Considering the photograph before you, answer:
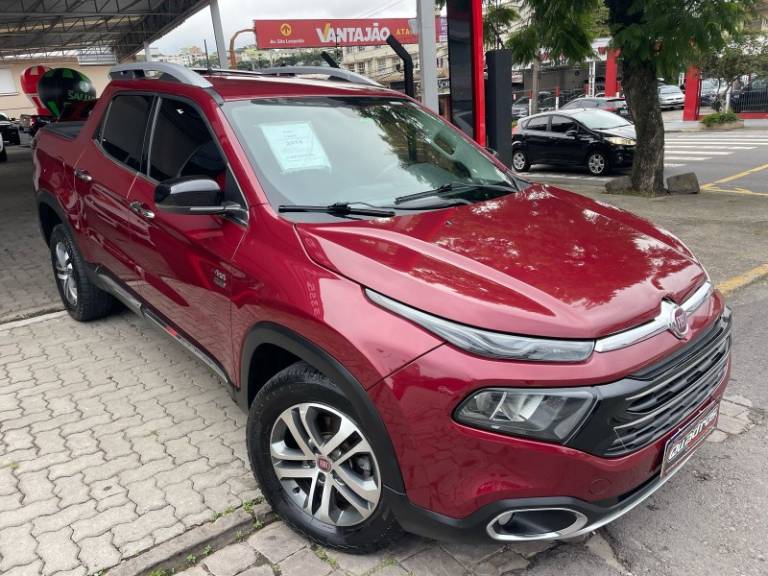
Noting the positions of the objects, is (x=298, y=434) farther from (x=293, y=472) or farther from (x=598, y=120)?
(x=598, y=120)

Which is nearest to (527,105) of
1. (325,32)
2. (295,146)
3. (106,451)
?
(325,32)

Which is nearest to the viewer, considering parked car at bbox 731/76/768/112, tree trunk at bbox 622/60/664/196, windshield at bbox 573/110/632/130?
tree trunk at bbox 622/60/664/196

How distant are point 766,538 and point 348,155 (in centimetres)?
239

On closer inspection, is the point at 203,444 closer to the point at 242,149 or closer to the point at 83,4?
the point at 242,149

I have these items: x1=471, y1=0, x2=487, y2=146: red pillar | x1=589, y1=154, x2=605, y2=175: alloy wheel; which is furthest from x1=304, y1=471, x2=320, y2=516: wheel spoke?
x1=589, y1=154, x2=605, y2=175: alloy wheel

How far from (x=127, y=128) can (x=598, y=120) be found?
12.0 m

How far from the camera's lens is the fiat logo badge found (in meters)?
2.10

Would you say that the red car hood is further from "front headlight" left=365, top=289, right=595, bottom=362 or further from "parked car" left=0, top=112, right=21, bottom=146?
"parked car" left=0, top=112, right=21, bottom=146

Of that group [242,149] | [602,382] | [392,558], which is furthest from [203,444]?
[602,382]

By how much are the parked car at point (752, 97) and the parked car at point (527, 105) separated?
31.8 feet

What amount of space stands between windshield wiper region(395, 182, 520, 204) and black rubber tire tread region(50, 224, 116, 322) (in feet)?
9.06

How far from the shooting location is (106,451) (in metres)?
3.21

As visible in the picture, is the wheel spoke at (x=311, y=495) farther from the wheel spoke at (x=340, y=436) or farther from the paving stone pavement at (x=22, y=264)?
the paving stone pavement at (x=22, y=264)

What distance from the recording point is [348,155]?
2.96 metres
